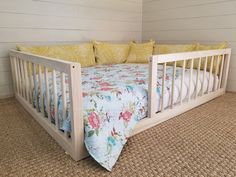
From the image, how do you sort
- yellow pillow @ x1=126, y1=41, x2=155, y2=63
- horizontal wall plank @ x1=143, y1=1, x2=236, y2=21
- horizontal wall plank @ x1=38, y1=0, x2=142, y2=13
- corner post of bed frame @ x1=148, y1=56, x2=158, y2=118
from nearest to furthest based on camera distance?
1. corner post of bed frame @ x1=148, y1=56, x2=158, y2=118
2. horizontal wall plank @ x1=143, y1=1, x2=236, y2=21
3. horizontal wall plank @ x1=38, y1=0, x2=142, y2=13
4. yellow pillow @ x1=126, y1=41, x2=155, y2=63

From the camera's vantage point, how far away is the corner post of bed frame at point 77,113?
1008 millimetres

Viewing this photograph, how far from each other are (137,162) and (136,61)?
5.65ft

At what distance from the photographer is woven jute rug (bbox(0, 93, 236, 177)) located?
105cm

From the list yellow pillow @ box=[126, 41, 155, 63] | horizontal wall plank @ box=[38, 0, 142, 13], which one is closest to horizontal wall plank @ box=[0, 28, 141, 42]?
horizontal wall plank @ box=[38, 0, 142, 13]

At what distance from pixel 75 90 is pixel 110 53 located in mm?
1640

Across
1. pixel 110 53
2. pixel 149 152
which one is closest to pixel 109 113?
pixel 149 152

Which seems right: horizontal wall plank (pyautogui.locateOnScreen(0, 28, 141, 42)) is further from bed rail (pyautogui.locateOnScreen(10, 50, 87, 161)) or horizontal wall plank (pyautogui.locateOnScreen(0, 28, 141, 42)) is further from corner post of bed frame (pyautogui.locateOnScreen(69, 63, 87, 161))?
corner post of bed frame (pyautogui.locateOnScreen(69, 63, 87, 161))

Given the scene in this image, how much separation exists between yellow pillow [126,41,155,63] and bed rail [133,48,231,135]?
596 millimetres

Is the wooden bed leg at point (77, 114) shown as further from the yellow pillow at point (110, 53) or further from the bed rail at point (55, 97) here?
the yellow pillow at point (110, 53)

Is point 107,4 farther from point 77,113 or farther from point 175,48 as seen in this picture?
point 77,113

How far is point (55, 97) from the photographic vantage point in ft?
4.01

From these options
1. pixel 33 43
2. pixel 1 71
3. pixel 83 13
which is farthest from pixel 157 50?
pixel 1 71

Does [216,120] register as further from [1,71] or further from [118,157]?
[1,71]

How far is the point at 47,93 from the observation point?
1.34 meters
